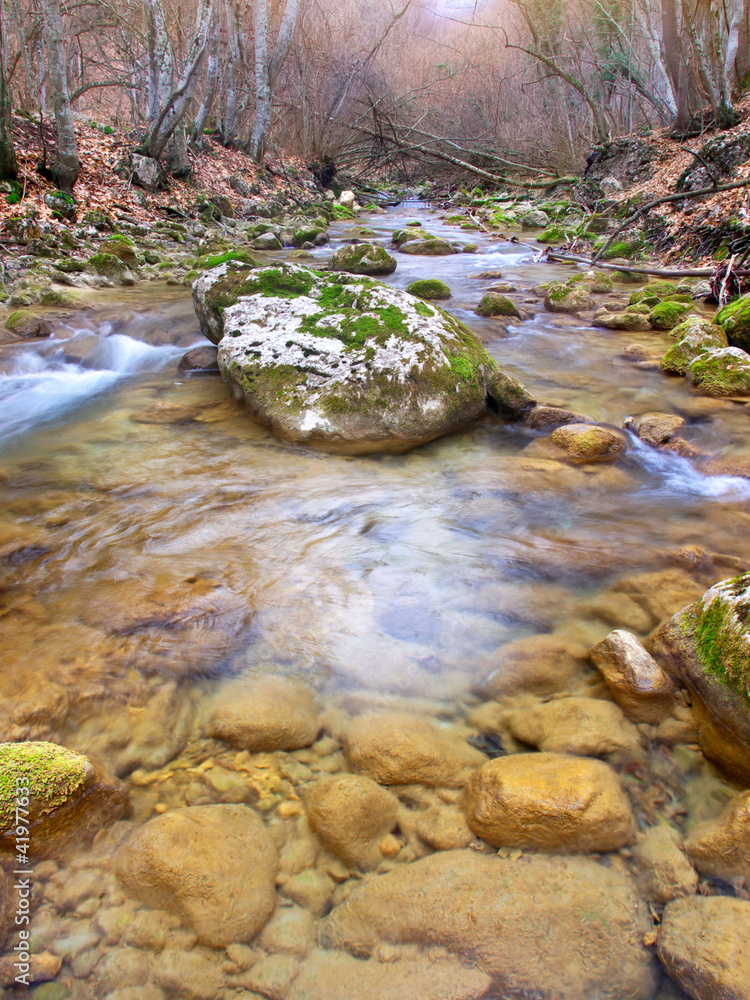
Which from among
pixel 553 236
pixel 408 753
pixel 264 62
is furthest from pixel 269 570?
pixel 264 62

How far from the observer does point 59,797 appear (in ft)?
5.89

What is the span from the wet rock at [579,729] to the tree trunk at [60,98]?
41.6ft

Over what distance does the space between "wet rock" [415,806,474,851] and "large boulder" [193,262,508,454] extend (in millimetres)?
2864

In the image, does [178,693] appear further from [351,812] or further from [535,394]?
[535,394]

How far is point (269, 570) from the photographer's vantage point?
322 cm

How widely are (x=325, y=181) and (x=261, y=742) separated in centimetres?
2400

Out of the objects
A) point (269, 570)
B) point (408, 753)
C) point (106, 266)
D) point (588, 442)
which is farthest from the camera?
point (106, 266)

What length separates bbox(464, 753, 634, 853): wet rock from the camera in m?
1.81

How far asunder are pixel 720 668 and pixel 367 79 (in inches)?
901

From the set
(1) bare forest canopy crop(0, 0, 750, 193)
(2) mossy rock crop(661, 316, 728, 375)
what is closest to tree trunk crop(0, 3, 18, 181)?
(1) bare forest canopy crop(0, 0, 750, 193)

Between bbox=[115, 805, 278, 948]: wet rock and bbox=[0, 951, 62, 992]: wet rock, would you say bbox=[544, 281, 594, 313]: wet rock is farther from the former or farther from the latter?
bbox=[0, 951, 62, 992]: wet rock

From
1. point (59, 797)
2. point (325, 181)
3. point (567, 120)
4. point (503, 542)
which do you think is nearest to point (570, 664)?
point (503, 542)

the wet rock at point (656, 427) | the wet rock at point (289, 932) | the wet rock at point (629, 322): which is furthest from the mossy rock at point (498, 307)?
the wet rock at point (289, 932)

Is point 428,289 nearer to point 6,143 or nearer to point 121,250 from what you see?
point 121,250
